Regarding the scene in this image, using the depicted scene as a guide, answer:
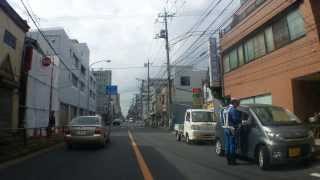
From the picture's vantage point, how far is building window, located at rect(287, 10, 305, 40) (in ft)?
68.5

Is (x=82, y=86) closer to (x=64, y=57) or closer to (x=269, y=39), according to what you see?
(x=64, y=57)

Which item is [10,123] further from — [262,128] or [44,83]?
[262,128]

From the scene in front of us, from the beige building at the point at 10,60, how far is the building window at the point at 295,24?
596 inches

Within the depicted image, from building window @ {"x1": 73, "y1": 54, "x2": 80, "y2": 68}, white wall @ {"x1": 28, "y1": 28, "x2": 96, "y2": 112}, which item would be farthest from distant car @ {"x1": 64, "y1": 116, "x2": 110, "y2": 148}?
building window @ {"x1": 73, "y1": 54, "x2": 80, "y2": 68}

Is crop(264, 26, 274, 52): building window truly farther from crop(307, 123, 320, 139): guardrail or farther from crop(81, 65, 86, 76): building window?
crop(81, 65, 86, 76): building window

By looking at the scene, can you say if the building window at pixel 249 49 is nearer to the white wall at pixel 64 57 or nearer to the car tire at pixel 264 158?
the car tire at pixel 264 158

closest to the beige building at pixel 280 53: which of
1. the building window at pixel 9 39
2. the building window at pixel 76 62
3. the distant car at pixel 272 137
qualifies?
the distant car at pixel 272 137

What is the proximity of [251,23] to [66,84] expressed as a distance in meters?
30.1

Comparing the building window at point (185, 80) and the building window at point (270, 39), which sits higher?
the building window at point (185, 80)

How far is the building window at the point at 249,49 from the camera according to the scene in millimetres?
27775

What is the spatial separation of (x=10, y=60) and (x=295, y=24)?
16371 mm

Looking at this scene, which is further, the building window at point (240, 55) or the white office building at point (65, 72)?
the white office building at point (65, 72)

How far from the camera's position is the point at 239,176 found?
36.0 feet

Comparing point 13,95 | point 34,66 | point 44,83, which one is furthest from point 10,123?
point 44,83
